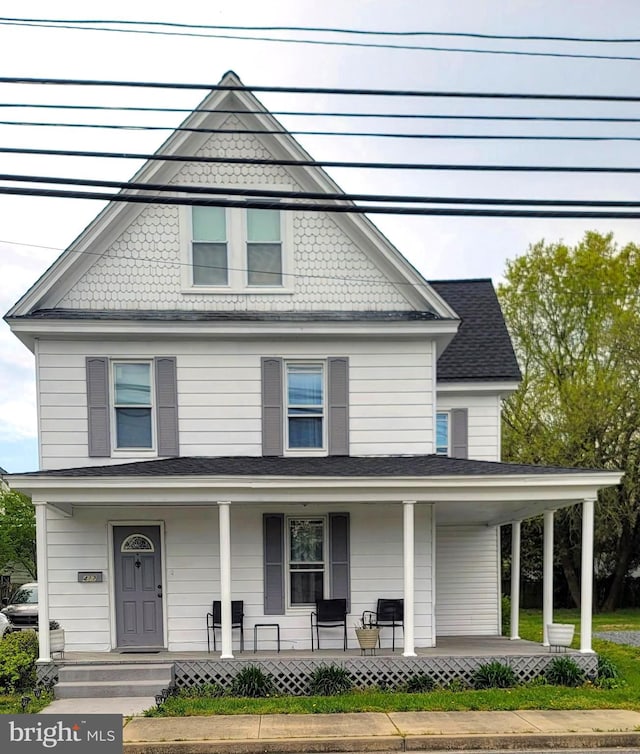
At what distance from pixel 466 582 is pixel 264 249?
8.75 m

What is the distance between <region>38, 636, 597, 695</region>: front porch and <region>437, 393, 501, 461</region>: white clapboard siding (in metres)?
5.58

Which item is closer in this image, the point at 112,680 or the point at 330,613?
the point at 112,680

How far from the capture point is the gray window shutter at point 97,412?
44.2ft

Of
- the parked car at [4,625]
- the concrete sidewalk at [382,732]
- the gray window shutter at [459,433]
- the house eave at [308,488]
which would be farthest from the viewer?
the parked car at [4,625]

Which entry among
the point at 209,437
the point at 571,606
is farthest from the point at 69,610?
the point at 571,606


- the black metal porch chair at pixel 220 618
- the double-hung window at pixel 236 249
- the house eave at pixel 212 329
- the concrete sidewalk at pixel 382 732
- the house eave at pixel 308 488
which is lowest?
the concrete sidewalk at pixel 382 732

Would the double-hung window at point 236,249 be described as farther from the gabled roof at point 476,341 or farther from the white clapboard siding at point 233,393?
the gabled roof at point 476,341

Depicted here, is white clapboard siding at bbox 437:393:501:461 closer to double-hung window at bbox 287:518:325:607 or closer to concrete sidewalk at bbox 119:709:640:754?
double-hung window at bbox 287:518:325:607

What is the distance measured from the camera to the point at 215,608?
1295 centimetres

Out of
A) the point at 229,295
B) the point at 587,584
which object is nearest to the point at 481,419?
the point at 587,584

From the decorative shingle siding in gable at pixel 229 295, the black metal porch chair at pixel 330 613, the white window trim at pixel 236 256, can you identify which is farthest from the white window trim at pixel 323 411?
the black metal porch chair at pixel 330 613

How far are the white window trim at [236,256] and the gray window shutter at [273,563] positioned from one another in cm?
414

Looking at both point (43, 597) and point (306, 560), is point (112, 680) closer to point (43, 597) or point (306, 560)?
point (43, 597)

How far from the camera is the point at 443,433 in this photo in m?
17.2
